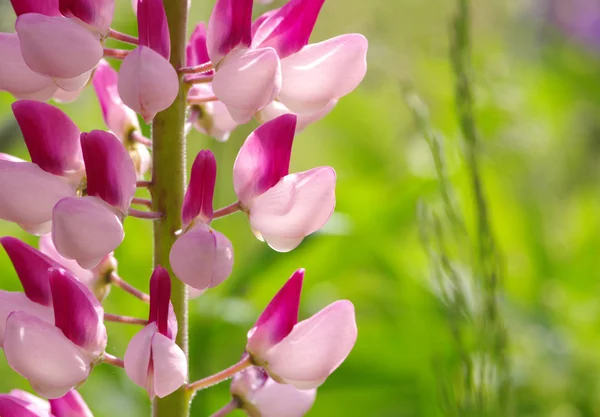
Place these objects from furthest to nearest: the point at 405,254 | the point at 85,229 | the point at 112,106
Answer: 1. the point at 405,254
2. the point at 112,106
3. the point at 85,229

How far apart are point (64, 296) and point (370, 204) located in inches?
29.1

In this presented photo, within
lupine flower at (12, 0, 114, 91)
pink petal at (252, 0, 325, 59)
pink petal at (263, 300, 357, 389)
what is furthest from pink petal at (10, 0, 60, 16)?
pink petal at (263, 300, 357, 389)

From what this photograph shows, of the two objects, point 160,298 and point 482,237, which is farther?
point 482,237

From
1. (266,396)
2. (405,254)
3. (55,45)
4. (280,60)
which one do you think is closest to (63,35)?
(55,45)

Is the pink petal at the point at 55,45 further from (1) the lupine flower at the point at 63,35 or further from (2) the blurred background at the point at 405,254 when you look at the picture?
(2) the blurred background at the point at 405,254

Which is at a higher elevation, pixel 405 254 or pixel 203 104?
pixel 203 104

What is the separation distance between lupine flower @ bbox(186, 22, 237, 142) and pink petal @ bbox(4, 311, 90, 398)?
14 centimetres

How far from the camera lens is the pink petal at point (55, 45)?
1.41 feet

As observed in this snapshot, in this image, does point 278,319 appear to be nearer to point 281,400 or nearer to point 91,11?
point 281,400

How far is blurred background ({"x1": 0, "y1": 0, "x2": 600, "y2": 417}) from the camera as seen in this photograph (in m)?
0.98

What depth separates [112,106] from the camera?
53 centimetres

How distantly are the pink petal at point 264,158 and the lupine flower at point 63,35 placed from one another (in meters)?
0.09

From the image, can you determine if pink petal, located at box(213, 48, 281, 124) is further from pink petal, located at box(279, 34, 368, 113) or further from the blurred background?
the blurred background

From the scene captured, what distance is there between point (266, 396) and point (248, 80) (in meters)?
0.17
